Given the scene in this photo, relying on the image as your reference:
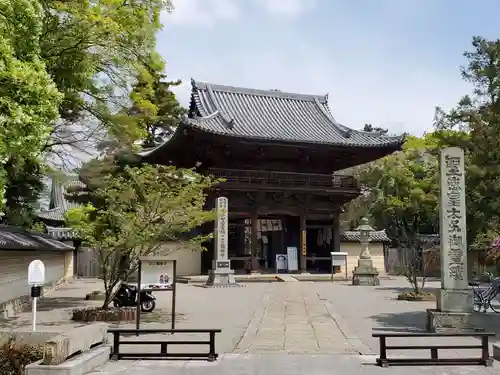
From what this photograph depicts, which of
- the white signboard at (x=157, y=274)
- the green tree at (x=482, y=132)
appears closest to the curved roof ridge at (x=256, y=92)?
the green tree at (x=482, y=132)

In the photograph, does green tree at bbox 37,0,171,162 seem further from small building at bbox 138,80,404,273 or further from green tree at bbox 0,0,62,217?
small building at bbox 138,80,404,273

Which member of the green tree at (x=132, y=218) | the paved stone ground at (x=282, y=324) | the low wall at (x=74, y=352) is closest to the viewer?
the low wall at (x=74, y=352)

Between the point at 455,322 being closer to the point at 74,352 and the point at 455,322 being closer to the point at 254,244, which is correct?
the point at 74,352

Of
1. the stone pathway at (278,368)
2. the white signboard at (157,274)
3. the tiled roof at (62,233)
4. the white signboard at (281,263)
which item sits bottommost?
the stone pathway at (278,368)

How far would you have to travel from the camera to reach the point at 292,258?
101 feet

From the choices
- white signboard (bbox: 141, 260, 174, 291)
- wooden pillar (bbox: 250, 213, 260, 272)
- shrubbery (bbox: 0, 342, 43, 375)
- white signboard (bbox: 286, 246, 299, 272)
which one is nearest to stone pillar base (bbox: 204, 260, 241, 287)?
wooden pillar (bbox: 250, 213, 260, 272)

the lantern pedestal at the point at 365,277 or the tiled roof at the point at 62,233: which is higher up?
the tiled roof at the point at 62,233

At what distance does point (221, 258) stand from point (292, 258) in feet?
25.3

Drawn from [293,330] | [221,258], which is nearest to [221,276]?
[221,258]

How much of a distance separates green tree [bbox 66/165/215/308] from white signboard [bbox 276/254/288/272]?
683 inches

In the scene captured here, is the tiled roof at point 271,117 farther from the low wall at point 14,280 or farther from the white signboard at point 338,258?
the low wall at point 14,280

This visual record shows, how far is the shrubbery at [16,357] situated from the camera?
723 centimetres

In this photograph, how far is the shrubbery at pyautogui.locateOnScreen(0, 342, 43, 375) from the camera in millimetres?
7227

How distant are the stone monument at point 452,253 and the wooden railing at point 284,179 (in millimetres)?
18038
